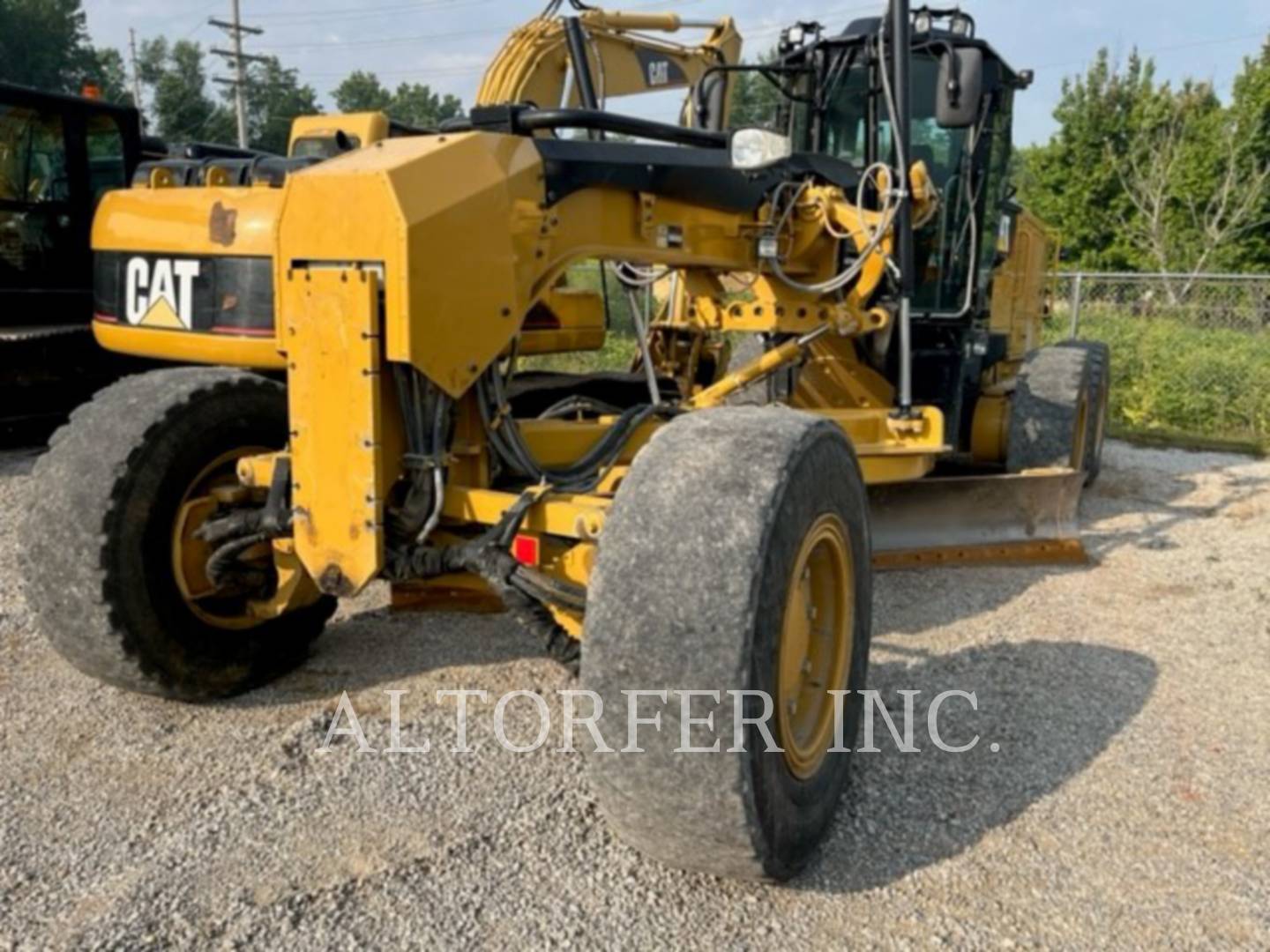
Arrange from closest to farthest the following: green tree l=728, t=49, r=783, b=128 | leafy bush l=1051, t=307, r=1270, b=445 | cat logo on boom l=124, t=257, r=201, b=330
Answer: cat logo on boom l=124, t=257, r=201, b=330
green tree l=728, t=49, r=783, b=128
leafy bush l=1051, t=307, r=1270, b=445

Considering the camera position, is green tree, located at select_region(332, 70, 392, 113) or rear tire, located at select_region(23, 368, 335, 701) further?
green tree, located at select_region(332, 70, 392, 113)

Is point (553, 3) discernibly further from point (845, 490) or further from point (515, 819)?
point (515, 819)

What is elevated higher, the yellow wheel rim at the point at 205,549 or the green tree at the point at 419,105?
the green tree at the point at 419,105

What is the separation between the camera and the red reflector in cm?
342

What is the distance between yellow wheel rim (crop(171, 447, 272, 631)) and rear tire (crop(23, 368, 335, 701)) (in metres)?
0.03

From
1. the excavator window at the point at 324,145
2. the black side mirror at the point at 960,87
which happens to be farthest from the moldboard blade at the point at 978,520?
the excavator window at the point at 324,145

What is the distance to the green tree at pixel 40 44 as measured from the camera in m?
56.5

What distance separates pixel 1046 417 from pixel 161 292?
16.9ft

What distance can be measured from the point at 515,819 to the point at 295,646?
1.49m

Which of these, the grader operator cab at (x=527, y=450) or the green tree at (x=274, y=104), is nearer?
the grader operator cab at (x=527, y=450)

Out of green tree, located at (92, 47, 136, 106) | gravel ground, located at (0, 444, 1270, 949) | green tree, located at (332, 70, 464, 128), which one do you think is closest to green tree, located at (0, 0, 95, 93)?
green tree, located at (92, 47, 136, 106)

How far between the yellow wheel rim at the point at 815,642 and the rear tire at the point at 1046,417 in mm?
3785

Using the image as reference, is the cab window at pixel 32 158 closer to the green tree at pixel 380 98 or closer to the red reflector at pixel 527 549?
the red reflector at pixel 527 549

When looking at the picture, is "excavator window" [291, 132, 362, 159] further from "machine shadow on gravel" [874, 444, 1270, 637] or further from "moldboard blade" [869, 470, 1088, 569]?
"machine shadow on gravel" [874, 444, 1270, 637]
